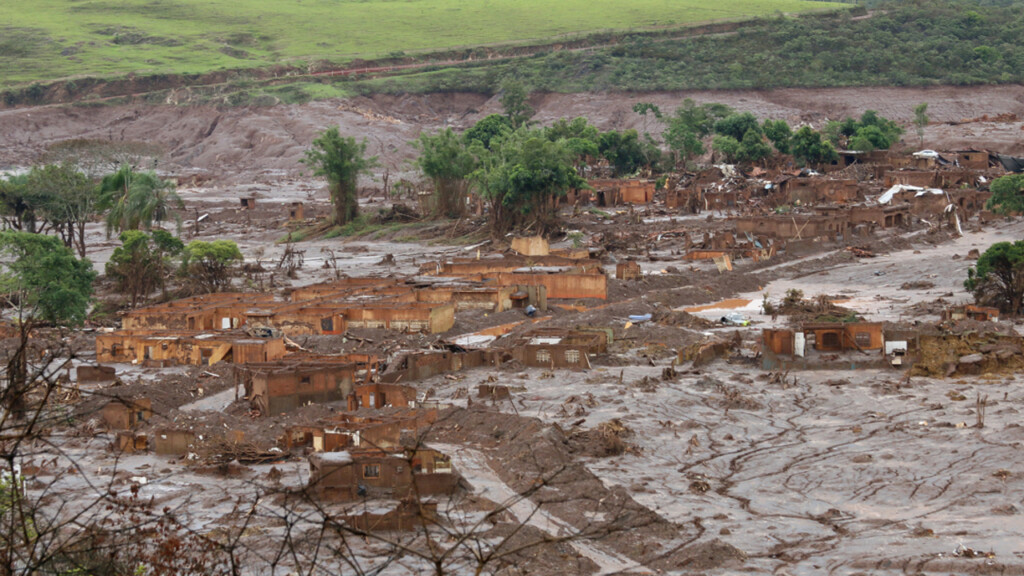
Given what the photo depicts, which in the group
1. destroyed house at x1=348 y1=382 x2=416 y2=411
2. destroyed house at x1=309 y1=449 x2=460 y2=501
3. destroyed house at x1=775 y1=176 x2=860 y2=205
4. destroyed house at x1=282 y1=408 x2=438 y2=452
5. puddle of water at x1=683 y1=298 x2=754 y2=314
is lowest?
puddle of water at x1=683 y1=298 x2=754 y2=314

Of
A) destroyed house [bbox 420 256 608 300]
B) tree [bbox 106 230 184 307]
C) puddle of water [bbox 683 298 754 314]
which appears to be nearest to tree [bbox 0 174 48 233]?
tree [bbox 106 230 184 307]

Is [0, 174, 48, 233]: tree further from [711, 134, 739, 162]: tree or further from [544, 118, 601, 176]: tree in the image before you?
[711, 134, 739, 162]: tree

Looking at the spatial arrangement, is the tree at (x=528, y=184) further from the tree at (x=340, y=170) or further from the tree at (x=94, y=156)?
the tree at (x=94, y=156)

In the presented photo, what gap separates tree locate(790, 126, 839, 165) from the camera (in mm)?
77125

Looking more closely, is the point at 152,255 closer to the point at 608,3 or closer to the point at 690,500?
the point at 690,500

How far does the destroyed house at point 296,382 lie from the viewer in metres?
25.1

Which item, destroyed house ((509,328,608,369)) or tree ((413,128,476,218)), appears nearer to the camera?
destroyed house ((509,328,608,369))

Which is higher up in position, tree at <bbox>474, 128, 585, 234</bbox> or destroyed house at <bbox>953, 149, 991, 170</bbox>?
tree at <bbox>474, 128, 585, 234</bbox>

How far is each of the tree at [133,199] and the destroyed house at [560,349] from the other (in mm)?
28375

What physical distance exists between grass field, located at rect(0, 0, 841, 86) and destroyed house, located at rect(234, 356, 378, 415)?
95438mm

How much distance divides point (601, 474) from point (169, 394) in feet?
36.2

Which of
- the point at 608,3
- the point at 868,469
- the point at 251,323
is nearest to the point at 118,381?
the point at 251,323

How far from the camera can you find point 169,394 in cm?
2680

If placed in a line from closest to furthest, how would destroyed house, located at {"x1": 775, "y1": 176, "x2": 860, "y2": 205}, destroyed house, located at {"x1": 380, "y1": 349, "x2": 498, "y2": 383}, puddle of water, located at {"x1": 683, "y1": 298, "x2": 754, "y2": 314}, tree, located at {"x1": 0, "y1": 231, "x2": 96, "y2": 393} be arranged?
destroyed house, located at {"x1": 380, "y1": 349, "x2": 498, "y2": 383} → tree, located at {"x1": 0, "y1": 231, "x2": 96, "y2": 393} → puddle of water, located at {"x1": 683, "y1": 298, "x2": 754, "y2": 314} → destroyed house, located at {"x1": 775, "y1": 176, "x2": 860, "y2": 205}
